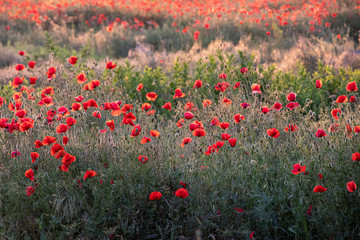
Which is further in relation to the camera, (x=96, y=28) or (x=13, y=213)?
(x=96, y=28)

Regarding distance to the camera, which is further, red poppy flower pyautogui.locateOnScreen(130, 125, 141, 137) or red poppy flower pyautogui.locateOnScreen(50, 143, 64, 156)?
red poppy flower pyautogui.locateOnScreen(130, 125, 141, 137)

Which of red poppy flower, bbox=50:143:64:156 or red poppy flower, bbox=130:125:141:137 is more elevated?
red poppy flower, bbox=130:125:141:137

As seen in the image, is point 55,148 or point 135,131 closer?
point 55,148

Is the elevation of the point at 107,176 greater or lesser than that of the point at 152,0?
lesser

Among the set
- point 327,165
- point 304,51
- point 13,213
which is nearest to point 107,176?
point 13,213

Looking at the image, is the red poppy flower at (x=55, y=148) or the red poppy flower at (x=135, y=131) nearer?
the red poppy flower at (x=55, y=148)

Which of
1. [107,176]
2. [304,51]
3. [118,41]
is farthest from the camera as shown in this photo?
[118,41]

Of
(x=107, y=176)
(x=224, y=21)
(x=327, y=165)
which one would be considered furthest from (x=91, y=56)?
(x=327, y=165)

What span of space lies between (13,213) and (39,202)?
0.18 meters

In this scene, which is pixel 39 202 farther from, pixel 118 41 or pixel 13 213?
pixel 118 41

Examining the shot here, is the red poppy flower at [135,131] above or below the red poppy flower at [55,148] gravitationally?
above

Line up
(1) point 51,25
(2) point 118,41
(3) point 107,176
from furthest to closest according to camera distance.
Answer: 1. (1) point 51,25
2. (2) point 118,41
3. (3) point 107,176

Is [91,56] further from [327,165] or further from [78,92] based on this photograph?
[327,165]

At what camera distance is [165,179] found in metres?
2.66
